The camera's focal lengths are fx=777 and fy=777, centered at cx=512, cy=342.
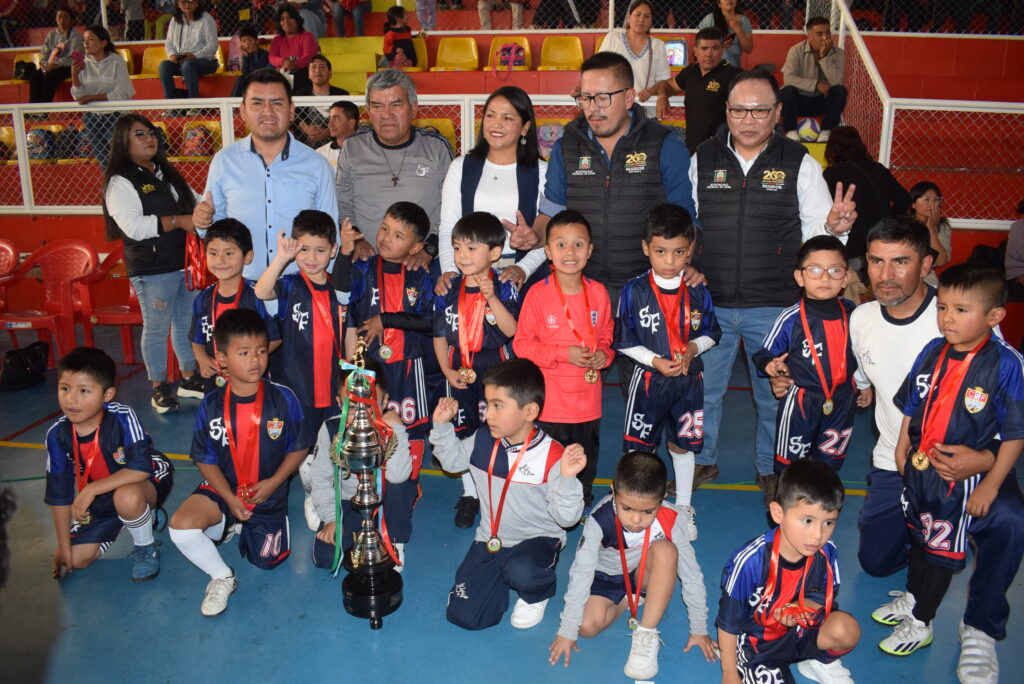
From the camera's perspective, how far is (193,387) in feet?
19.1

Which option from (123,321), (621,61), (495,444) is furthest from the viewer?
(123,321)

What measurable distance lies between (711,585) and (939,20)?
10421 mm

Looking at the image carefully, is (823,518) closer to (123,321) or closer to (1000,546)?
(1000,546)

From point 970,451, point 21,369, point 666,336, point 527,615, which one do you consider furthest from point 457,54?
point 970,451

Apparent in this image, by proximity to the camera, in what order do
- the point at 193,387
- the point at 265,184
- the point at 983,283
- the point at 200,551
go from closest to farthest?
the point at 983,283 < the point at 200,551 < the point at 265,184 < the point at 193,387

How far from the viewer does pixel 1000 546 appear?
2797 millimetres

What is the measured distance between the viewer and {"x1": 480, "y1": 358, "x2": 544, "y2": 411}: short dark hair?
Result: 10.1ft

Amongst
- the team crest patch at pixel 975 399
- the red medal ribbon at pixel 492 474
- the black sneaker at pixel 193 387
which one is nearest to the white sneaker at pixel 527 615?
the red medal ribbon at pixel 492 474

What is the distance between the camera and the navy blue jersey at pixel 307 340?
395 cm

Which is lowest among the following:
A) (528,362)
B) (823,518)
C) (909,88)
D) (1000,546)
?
(1000,546)

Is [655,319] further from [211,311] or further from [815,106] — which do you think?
[815,106]

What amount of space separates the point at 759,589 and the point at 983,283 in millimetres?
1308

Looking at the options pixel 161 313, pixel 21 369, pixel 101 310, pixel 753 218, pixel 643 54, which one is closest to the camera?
pixel 753 218

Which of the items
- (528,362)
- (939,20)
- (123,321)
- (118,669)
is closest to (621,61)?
(528,362)
